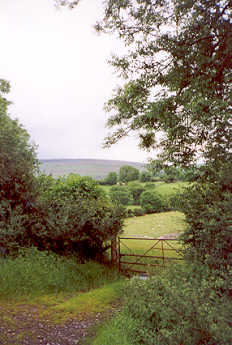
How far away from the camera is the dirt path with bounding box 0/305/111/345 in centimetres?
511

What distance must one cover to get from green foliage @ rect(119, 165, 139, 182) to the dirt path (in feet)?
67.0

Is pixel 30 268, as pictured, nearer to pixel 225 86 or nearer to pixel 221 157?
pixel 221 157

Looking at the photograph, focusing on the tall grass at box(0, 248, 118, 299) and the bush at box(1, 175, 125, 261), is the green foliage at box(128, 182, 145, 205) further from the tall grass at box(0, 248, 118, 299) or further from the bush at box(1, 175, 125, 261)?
the tall grass at box(0, 248, 118, 299)

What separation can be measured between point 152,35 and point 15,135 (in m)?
6.14

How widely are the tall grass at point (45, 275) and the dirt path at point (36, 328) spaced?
1089mm

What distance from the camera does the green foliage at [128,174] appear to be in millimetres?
26891

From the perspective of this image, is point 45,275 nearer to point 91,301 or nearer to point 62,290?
point 62,290

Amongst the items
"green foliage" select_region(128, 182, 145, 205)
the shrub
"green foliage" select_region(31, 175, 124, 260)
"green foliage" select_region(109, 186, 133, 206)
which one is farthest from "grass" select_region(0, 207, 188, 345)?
"green foliage" select_region(128, 182, 145, 205)

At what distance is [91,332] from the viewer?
5461 millimetres

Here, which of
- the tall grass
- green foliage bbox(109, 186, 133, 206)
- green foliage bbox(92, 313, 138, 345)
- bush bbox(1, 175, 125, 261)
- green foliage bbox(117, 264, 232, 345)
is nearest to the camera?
green foliage bbox(117, 264, 232, 345)

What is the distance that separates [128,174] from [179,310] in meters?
22.9

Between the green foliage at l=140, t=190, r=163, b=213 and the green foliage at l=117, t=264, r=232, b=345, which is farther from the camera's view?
the green foliage at l=140, t=190, r=163, b=213

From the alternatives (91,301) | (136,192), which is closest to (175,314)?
(91,301)

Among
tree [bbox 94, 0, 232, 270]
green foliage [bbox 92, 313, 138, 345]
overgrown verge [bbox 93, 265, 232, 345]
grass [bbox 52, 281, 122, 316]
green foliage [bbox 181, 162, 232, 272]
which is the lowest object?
grass [bbox 52, 281, 122, 316]
